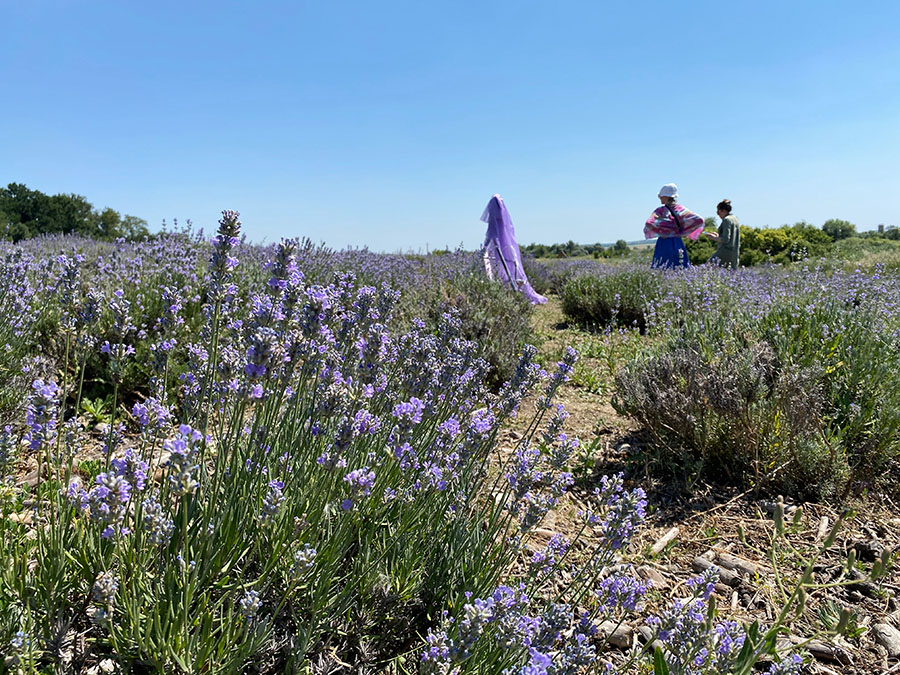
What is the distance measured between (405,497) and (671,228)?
8.60 metres

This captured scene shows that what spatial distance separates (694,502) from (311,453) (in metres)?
2.20

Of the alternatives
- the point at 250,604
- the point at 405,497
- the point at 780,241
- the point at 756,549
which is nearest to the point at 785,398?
the point at 756,549

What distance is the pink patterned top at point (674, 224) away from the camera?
29.1 feet

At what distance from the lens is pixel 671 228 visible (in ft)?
29.7

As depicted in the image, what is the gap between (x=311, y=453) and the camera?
1.83m

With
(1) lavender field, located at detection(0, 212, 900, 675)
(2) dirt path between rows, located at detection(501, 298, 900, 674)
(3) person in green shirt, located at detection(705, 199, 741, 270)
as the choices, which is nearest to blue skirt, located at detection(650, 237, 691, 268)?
(3) person in green shirt, located at detection(705, 199, 741, 270)

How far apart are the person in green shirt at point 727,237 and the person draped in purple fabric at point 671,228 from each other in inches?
13.5

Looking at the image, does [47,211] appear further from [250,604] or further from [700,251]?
[250,604]

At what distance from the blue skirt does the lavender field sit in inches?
201

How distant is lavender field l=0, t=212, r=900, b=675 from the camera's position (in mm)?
1323

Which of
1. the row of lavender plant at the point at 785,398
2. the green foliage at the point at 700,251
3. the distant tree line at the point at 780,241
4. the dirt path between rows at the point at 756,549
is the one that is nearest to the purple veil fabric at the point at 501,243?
the row of lavender plant at the point at 785,398

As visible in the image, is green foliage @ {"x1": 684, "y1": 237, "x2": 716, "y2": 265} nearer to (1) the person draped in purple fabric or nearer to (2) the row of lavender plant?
(1) the person draped in purple fabric

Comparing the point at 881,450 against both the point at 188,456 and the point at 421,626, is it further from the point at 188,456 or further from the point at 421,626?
the point at 188,456

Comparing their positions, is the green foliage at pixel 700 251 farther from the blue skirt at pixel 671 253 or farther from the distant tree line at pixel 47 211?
the distant tree line at pixel 47 211
